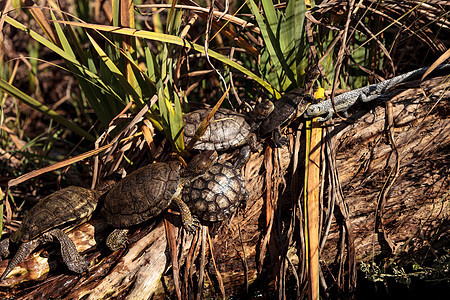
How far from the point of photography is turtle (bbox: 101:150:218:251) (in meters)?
2.44

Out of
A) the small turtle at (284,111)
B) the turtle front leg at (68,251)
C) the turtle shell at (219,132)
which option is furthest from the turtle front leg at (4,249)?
the small turtle at (284,111)


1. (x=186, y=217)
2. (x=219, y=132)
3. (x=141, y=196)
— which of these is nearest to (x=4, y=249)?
(x=141, y=196)

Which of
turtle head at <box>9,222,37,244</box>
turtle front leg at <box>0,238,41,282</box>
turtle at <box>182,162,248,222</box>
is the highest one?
turtle at <box>182,162,248,222</box>

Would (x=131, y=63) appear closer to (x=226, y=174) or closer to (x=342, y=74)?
(x=226, y=174)

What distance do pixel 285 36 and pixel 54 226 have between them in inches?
79.3

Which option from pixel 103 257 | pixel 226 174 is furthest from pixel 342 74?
pixel 103 257

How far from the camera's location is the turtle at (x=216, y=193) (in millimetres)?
2500

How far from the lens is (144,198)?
8.03 ft

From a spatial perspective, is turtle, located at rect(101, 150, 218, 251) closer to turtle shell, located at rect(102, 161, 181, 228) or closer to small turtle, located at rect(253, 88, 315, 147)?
turtle shell, located at rect(102, 161, 181, 228)

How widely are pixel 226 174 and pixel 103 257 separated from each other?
101 cm

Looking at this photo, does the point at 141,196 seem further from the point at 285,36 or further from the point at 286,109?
the point at 285,36

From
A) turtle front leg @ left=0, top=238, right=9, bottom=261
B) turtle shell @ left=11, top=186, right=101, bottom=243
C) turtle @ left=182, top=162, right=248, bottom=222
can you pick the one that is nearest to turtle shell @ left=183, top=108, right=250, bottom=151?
turtle @ left=182, top=162, right=248, bottom=222

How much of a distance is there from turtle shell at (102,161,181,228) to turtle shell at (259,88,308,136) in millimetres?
775

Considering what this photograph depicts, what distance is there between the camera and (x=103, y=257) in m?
2.50
